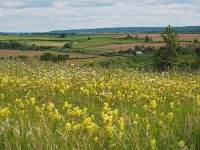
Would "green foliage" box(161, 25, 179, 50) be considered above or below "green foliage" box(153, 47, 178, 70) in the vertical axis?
above

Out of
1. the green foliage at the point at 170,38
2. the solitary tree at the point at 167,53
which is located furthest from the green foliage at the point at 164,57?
the green foliage at the point at 170,38

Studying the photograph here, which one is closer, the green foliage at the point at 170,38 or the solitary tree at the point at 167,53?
the solitary tree at the point at 167,53

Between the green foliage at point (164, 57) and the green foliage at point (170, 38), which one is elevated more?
the green foliage at point (170, 38)

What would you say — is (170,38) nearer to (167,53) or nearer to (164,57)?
(167,53)

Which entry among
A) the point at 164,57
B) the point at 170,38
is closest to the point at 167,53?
the point at 164,57

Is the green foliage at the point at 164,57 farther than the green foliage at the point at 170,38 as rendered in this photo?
No

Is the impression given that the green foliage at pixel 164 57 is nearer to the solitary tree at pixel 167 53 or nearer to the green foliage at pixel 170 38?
the solitary tree at pixel 167 53

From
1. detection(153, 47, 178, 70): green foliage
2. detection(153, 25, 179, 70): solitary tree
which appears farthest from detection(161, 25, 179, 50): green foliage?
detection(153, 47, 178, 70): green foliage

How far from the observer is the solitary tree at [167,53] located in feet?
115

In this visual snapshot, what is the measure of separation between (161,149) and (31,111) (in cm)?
257

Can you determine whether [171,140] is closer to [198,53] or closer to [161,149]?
[161,149]

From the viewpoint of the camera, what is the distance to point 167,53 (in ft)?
121

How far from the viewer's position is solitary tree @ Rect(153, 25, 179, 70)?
35.0m

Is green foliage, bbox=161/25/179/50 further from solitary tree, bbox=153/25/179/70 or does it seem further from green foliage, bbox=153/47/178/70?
green foliage, bbox=153/47/178/70
